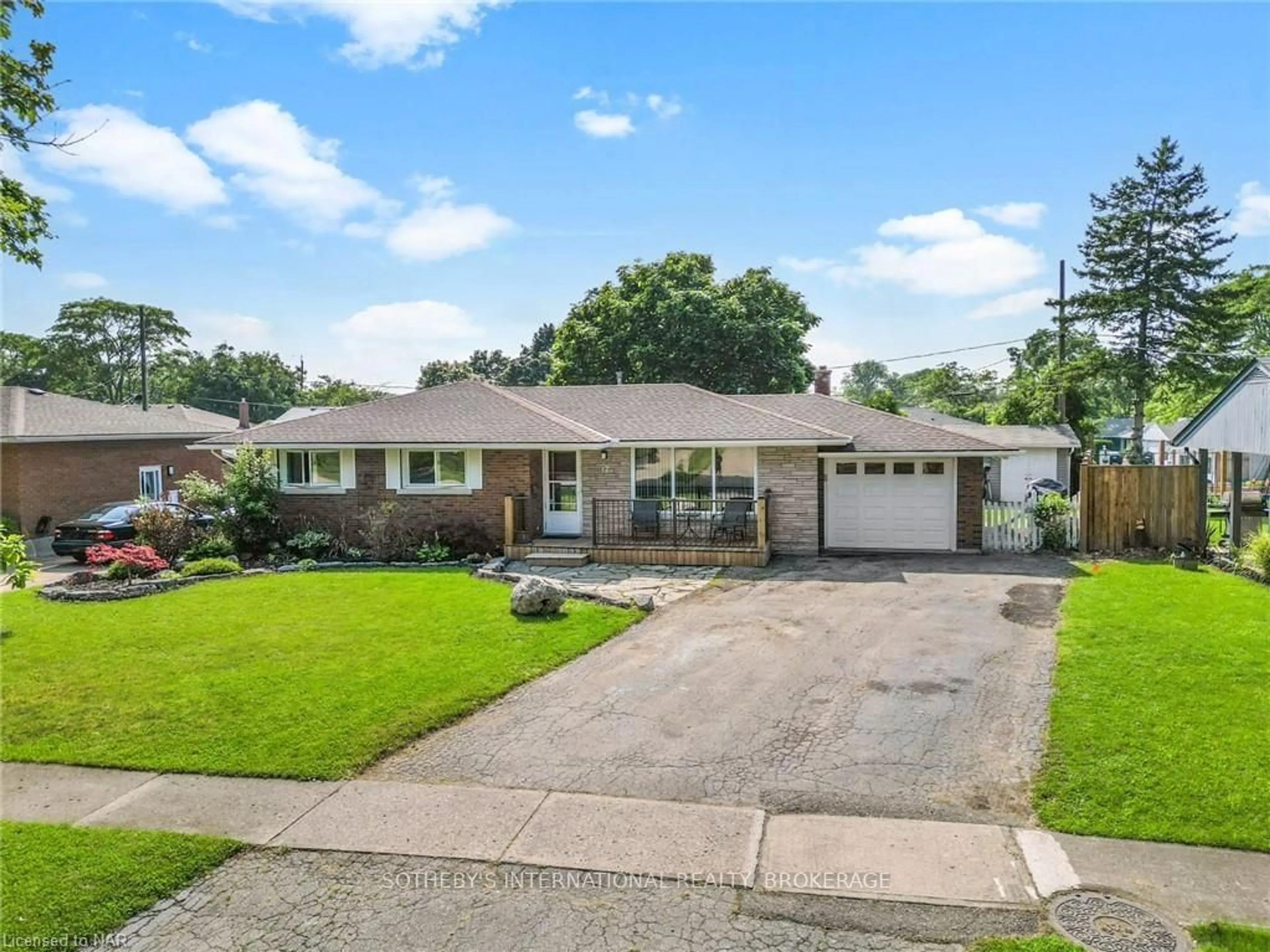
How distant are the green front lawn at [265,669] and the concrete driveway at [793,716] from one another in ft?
1.66

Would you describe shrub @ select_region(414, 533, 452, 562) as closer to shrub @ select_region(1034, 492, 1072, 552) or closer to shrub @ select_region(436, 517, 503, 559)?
shrub @ select_region(436, 517, 503, 559)

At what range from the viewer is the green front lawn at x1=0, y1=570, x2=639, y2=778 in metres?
6.43

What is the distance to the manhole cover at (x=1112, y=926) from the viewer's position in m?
3.74

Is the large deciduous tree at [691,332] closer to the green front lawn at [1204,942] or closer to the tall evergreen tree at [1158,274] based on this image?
the tall evergreen tree at [1158,274]

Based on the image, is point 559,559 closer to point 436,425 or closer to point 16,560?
point 436,425

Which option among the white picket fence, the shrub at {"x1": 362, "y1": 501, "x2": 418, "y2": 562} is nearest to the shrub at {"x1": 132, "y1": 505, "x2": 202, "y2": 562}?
the shrub at {"x1": 362, "y1": 501, "x2": 418, "y2": 562}

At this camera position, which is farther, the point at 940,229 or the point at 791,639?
the point at 940,229

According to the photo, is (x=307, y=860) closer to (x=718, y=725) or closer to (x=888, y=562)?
(x=718, y=725)

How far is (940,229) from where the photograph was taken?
24.1 m

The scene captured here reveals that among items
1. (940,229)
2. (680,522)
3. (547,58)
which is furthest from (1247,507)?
(547,58)

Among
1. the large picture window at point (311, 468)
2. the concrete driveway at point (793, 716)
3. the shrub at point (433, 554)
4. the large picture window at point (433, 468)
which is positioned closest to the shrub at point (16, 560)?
the concrete driveway at point (793, 716)

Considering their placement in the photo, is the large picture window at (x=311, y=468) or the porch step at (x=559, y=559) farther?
the large picture window at (x=311, y=468)

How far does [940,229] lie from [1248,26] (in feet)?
42.7

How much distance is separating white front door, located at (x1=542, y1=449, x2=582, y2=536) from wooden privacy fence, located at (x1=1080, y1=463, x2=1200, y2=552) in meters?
10.9
